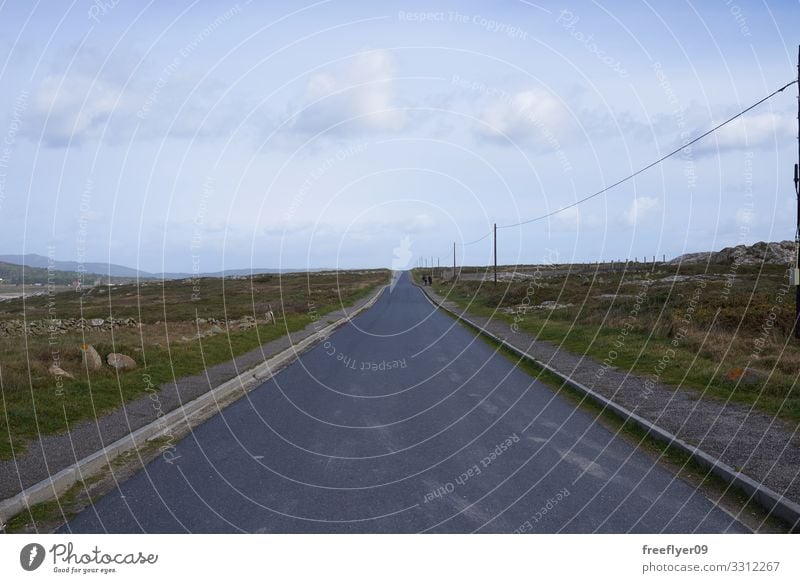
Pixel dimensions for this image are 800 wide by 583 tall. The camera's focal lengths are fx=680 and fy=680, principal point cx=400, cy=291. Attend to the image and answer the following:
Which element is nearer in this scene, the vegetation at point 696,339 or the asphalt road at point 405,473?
the asphalt road at point 405,473

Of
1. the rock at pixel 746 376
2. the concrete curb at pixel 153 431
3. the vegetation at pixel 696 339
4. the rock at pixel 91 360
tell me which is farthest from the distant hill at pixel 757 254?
the rock at pixel 91 360

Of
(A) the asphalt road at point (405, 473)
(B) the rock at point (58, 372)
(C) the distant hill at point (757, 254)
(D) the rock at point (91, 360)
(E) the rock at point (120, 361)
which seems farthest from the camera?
(C) the distant hill at point (757, 254)

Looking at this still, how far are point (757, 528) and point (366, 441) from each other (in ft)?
15.1

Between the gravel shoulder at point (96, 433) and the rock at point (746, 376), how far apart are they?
953 centimetres

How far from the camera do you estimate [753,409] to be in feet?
33.2

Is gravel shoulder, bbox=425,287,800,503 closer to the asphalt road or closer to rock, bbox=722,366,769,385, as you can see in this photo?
the asphalt road

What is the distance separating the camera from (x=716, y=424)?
30.0 feet

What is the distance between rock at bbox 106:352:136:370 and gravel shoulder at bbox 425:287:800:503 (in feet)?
30.1

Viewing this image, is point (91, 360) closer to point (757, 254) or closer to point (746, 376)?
point (746, 376)

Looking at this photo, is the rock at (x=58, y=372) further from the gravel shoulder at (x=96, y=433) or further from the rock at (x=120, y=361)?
the gravel shoulder at (x=96, y=433)

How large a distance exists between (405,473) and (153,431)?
4019mm

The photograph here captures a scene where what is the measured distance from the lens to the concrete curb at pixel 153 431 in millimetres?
6195

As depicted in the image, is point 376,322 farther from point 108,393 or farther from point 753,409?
point 753,409

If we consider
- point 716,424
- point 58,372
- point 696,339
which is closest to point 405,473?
point 716,424
